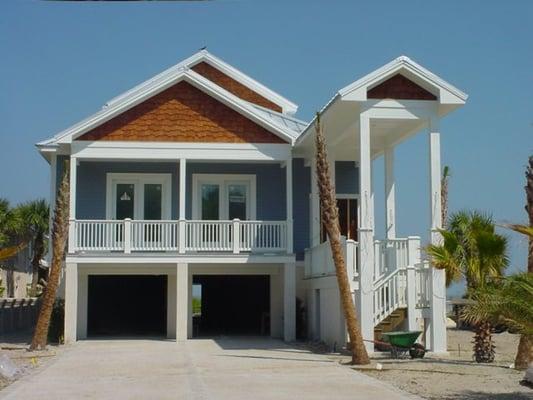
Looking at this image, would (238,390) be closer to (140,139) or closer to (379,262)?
(379,262)

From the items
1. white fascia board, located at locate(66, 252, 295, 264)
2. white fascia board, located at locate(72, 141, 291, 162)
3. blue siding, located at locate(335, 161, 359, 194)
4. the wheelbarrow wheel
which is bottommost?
the wheelbarrow wheel

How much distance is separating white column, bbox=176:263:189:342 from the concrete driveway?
213 centimetres

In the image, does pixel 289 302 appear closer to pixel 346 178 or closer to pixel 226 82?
pixel 346 178

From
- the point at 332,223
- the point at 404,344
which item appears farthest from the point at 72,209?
the point at 404,344

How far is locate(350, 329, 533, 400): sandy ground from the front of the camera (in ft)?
42.6

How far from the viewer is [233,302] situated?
32750 mm

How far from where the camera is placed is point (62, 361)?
18766 millimetres

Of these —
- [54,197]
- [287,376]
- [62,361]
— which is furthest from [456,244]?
[54,197]

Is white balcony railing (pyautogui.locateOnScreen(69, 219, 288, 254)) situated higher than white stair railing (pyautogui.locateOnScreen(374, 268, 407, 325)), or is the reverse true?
white balcony railing (pyautogui.locateOnScreen(69, 219, 288, 254))

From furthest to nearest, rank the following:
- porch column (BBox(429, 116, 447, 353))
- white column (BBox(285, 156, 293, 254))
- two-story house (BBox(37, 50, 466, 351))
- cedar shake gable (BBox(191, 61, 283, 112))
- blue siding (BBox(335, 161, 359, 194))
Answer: cedar shake gable (BBox(191, 61, 283, 112)), blue siding (BBox(335, 161, 359, 194)), white column (BBox(285, 156, 293, 254)), two-story house (BBox(37, 50, 466, 351)), porch column (BBox(429, 116, 447, 353))

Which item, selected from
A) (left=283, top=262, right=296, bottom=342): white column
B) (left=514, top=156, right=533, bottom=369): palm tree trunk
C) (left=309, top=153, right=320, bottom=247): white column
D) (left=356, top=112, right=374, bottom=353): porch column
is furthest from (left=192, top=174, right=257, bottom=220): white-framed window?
(left=514, top=156, right=533, bottom=369): palm tree trunk

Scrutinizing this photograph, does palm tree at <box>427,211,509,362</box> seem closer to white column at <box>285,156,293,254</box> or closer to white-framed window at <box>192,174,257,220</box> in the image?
white column at <box>285,156,293,254</box>

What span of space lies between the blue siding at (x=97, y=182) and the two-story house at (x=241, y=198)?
0.03m

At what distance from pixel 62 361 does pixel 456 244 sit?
8749 mm
